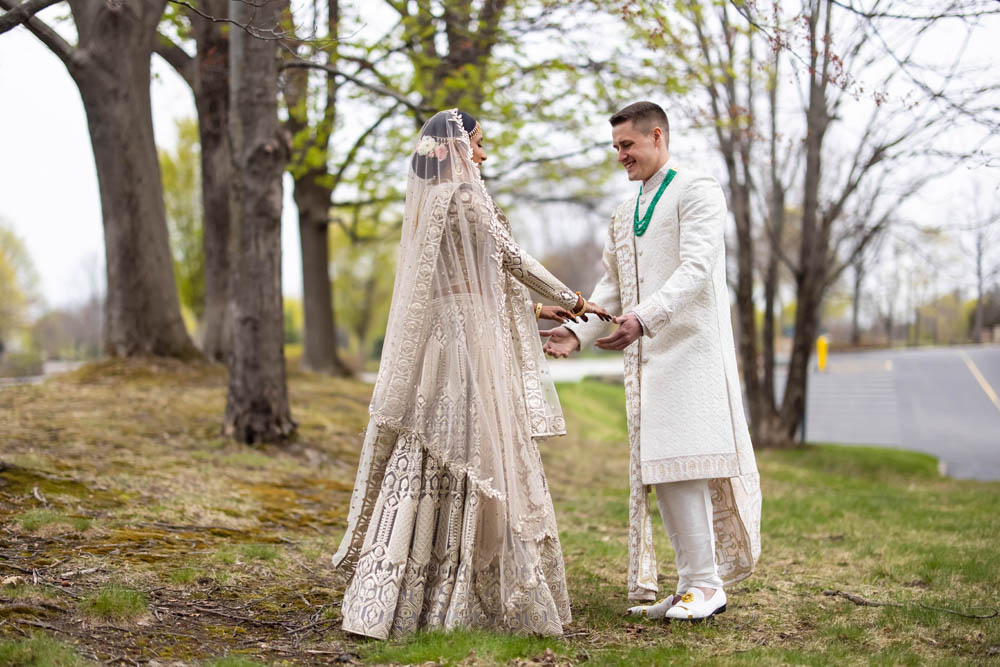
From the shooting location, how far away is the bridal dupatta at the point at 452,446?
3.61 meters

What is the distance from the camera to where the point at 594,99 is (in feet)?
42.7

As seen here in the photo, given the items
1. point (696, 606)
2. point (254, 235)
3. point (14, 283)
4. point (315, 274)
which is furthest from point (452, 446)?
point (14, 283)

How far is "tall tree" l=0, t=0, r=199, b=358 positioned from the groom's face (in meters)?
7.73

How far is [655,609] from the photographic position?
4.07 m

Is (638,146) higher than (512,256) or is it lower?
higher

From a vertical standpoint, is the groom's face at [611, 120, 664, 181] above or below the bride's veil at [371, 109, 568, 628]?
above

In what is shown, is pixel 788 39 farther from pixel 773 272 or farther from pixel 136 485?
pixel 773 272

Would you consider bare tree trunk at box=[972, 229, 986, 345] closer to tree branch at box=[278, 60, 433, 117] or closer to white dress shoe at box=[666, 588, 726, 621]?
tree branch at box=[278, 60, 433, 117]

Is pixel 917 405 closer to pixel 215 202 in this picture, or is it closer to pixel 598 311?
pixel 215 202

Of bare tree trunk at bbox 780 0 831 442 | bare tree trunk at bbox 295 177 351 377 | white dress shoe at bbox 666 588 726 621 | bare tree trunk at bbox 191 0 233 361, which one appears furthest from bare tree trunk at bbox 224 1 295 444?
bare tree trunk at bbox 780 0 831 442

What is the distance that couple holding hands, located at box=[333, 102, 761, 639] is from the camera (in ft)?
12.0

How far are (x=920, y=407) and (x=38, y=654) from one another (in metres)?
24.6

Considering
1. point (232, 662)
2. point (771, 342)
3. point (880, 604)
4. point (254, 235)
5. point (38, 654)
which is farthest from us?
point (771, 342)

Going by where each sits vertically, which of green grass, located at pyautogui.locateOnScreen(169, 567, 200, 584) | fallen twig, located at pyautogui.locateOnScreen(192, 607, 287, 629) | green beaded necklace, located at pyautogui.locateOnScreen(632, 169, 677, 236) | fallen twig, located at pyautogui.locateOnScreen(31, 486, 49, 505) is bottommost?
fallen twig, located at pyautogui.locateOnScreen(192, 607, 287, 629)
